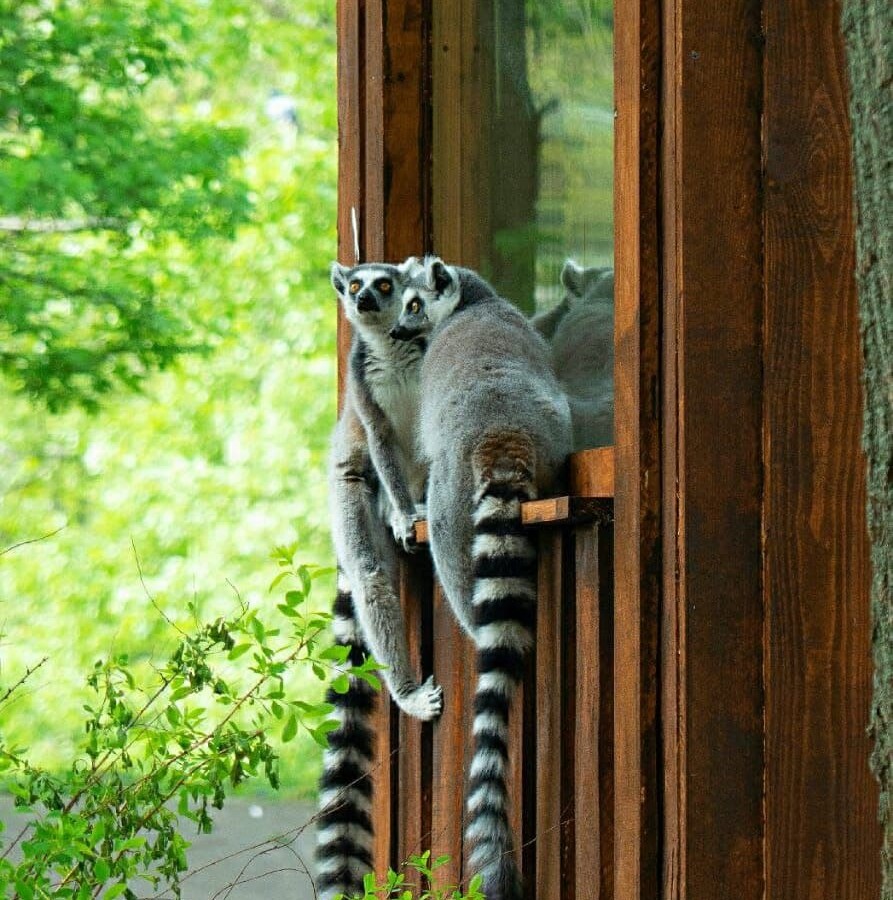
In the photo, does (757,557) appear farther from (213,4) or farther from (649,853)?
(213,4)

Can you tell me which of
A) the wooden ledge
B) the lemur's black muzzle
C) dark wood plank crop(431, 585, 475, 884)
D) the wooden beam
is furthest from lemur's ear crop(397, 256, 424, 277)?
the wooden beam

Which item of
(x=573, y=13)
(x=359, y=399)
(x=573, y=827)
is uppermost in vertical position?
(x=573, y=13)

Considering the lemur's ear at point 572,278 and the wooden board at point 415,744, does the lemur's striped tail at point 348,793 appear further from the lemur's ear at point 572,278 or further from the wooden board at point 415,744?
the lemur's ear at point 572,278

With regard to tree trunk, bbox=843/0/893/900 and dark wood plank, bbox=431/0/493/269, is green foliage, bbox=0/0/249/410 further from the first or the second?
tree trunk, bbox=843/0/893/900

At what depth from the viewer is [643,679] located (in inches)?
98.8

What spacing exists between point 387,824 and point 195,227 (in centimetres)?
731

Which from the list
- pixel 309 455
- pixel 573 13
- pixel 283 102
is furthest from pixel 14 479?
pixel 573 13

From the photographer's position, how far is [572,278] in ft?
11.8

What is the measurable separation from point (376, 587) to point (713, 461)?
182cm

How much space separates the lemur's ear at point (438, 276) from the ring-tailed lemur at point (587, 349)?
0.95ft

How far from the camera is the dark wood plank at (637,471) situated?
2498 mm

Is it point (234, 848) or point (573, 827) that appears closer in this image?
point (573, 827)

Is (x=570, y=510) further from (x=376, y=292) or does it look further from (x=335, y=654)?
(x=376, y=292)

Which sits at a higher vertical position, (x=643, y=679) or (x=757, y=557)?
(x=757, y=557)
